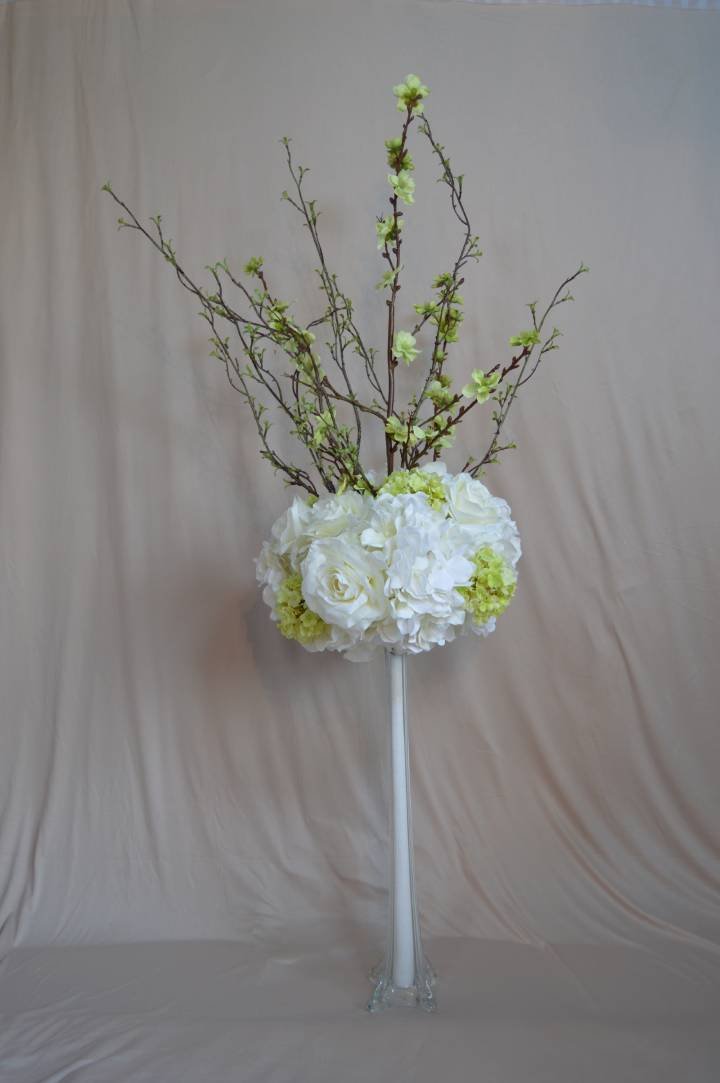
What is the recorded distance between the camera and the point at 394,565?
1351mm

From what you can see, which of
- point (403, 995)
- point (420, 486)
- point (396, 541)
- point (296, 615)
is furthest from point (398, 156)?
point (403, 995)

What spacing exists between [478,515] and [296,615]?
0.35m

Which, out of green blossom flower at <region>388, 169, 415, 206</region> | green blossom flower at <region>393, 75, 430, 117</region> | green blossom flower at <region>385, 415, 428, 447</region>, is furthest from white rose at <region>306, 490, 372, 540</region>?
green blossom flower at <region>393, 75, 430, 117</region>

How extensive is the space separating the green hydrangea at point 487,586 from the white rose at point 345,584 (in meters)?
0.15

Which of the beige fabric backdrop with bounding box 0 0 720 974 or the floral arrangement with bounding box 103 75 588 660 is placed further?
the beige fabric backdrop with bounding box 0 0 720 974

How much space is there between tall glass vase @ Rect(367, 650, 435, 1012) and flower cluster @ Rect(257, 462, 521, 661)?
0.13m

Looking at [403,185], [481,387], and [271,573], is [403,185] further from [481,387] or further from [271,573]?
[271,573]

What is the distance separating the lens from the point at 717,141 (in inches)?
77.9

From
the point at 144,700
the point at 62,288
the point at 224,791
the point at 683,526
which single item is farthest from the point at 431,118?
the point at 224,791

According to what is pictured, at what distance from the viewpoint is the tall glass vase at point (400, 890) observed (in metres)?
1.57

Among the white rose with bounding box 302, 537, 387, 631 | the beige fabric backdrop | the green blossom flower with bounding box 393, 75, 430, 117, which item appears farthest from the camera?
the beige fabric backdrop

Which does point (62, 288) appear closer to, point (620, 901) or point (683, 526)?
point (683, 526)

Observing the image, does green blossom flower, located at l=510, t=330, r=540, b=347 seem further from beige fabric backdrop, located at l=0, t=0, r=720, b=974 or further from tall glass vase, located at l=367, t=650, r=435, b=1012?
tall glass vase, located at l=367, t=650, r=435, b=1012

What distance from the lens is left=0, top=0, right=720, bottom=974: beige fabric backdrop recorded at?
1961 mm
